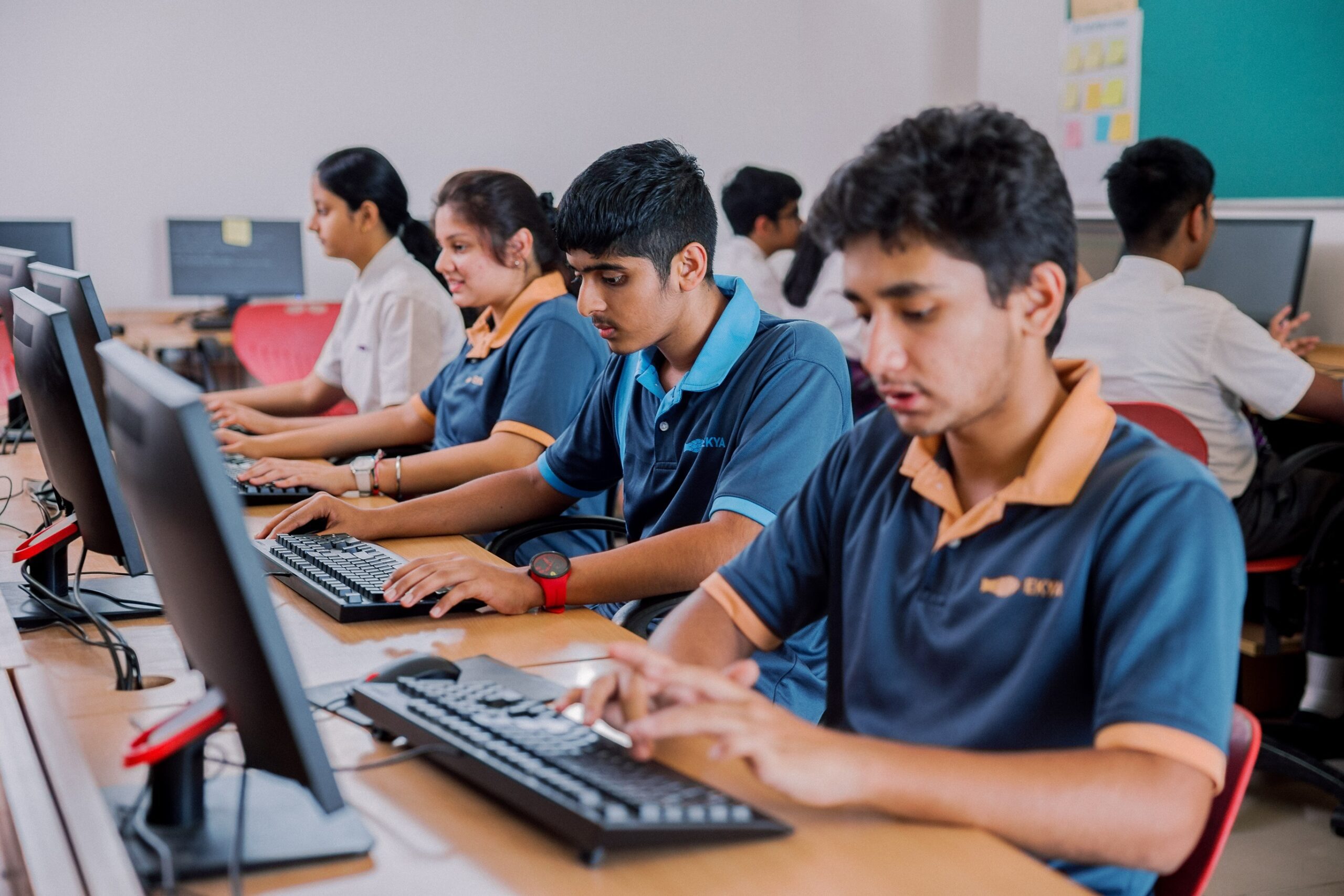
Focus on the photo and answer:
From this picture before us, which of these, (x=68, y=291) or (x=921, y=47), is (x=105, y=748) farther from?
(x=921, y=47)

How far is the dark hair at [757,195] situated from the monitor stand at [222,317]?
2.03m

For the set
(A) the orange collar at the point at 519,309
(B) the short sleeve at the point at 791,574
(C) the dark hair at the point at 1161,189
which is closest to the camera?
(B) the short sleeve at the point at 791,574

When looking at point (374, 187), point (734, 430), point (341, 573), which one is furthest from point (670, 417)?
point (374, 187)

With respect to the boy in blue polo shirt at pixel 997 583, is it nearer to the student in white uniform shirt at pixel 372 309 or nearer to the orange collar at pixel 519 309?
the orange collar at pixel 519 309

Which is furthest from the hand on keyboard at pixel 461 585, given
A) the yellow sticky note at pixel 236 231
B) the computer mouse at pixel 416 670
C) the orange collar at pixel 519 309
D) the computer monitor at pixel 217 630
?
the yellow sticky note at pixel 236 231

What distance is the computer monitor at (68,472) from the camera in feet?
4.39

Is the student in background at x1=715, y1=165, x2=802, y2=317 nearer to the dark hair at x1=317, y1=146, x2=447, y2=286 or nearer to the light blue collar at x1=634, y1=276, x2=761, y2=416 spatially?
the dark hair at x1=317, y1=146, x2=447, y2=286

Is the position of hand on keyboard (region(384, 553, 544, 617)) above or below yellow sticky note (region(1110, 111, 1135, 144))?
below

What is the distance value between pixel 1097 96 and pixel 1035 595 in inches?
148

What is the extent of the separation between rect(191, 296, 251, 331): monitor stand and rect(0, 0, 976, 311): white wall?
1.08 feet

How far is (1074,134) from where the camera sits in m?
4.51

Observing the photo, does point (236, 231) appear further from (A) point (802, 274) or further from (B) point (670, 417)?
(B) point (670, 417)

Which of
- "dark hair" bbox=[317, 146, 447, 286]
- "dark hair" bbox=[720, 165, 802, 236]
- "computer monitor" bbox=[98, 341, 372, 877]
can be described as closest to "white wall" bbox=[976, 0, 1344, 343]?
"dark hair" bbox=[720, 165, 802, 236]

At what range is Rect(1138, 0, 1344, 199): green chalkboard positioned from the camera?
3.60m
